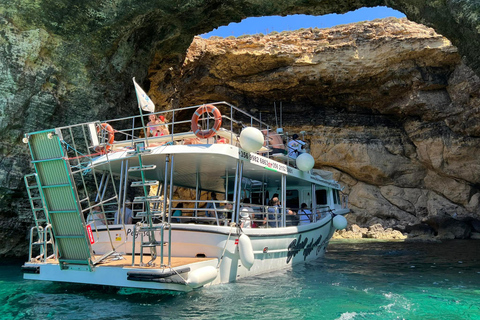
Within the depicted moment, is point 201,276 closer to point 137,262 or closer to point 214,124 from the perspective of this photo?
point 137,262

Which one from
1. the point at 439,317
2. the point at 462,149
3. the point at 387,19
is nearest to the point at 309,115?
the point at 387,19

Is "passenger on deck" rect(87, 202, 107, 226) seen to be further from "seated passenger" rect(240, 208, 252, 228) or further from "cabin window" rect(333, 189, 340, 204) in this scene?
"cabin window" rect(333, 189, 340, 204)

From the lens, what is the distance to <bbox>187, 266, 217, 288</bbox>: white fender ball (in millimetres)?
6352

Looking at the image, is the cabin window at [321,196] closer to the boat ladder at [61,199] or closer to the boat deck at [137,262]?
the boat deck at [137,262]

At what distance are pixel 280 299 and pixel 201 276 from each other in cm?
147

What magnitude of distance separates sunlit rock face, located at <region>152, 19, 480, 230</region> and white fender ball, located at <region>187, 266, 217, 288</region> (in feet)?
40.3

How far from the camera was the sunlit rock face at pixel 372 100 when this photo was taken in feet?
66.0

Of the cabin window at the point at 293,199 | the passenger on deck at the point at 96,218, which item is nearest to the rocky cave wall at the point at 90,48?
the passenger on deck at the point at 96,218

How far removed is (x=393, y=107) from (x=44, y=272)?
2142 cm

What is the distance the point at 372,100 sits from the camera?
2348cm

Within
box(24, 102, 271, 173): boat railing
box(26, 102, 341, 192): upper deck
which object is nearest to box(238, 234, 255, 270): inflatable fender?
box(26, 102, 341, 192): upper deck

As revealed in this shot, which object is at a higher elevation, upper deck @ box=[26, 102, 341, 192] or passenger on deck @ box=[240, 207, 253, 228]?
upper deck @ box=[26, 102, 341, 192]

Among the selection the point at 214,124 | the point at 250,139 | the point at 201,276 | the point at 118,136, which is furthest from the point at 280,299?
the point at 118,136

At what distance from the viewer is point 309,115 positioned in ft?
83.9
